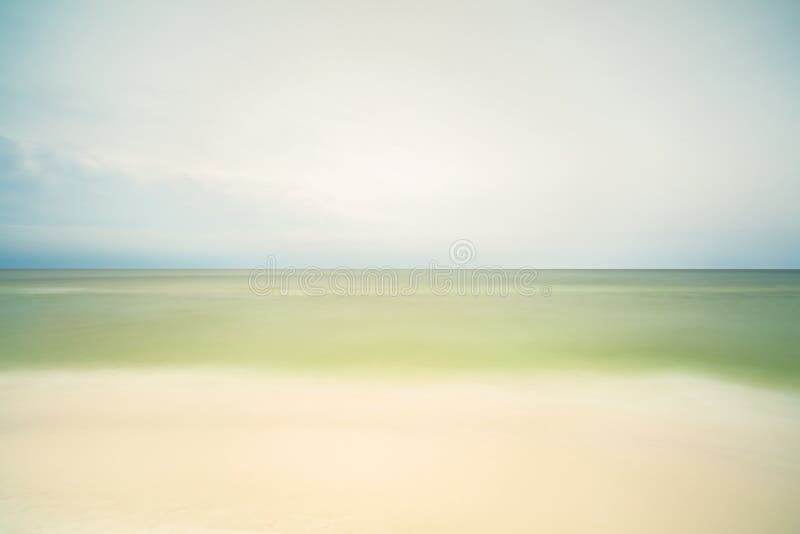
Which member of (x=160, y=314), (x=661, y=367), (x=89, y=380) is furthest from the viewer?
(x=160, y=314)

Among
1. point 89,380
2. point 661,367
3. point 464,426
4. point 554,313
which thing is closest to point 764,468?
point 464,426

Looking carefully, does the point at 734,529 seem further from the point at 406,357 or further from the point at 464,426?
the point at 406,357

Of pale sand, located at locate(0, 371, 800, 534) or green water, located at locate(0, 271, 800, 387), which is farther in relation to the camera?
green water, located at locate(0, 271, 800, 387)

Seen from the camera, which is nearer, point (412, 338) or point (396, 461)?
point (396, 461)

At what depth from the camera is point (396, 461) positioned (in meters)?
3.95

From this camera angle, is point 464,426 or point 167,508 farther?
point 464,426

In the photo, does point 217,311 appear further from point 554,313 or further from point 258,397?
point 554,313

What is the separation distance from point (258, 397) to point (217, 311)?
13380 mm

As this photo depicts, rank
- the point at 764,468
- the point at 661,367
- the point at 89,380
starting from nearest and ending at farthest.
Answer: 1. the point at 764,468
2. the point at 89,380
3. the point at 661,367

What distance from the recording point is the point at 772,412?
5.52m

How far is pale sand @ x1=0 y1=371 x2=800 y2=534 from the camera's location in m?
3.09

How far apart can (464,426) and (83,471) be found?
4.23m

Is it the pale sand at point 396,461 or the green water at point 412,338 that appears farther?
the green water at point 412,338

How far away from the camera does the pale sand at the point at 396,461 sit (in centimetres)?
309
